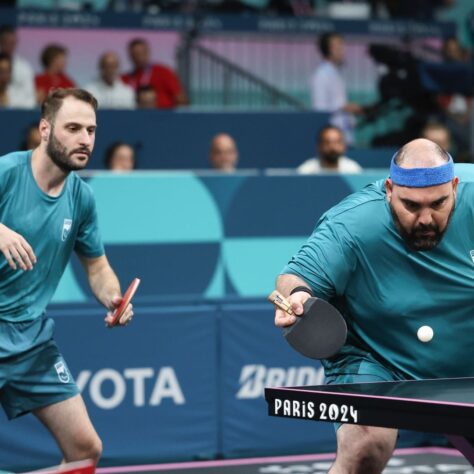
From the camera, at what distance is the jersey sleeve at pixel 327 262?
4.23 m

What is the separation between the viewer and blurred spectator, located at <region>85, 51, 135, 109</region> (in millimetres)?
11125

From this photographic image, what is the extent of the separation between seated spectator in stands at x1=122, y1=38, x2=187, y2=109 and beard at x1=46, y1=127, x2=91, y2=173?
21.5 feet

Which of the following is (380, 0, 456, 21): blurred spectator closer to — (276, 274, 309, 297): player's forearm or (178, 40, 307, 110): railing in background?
(178, 40, 307, 110): railing in background

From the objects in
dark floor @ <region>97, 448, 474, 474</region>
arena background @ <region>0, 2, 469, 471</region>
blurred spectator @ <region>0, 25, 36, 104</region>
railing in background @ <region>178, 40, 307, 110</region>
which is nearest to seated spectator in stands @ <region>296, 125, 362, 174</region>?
arena background @ <region>0, 2, 469, 471</region>

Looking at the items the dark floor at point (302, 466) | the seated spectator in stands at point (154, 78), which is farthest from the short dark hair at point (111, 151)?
the dark floor at point (302, 466)

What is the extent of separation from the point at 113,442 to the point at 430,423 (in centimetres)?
381

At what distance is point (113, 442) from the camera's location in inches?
274

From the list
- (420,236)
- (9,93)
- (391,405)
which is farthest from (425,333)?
(9,93)

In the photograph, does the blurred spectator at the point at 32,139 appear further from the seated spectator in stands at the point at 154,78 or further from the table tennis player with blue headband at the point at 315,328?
the table tennis player with blue headband at the point at 315,328

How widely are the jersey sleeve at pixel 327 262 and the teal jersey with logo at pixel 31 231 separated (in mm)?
1239

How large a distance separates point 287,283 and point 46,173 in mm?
1404

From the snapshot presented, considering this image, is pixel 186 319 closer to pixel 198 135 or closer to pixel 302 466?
pixel 302 466

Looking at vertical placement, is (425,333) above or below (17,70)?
below

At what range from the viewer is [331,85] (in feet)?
39.3
